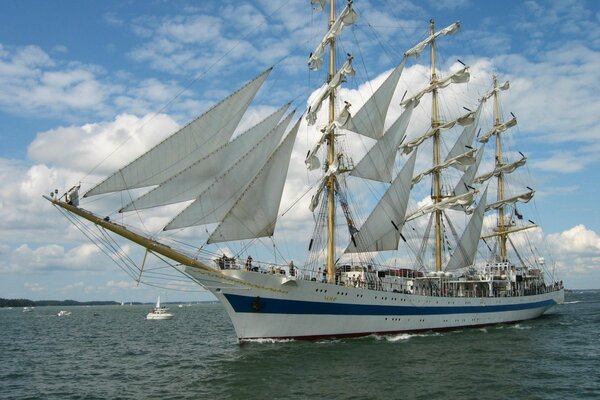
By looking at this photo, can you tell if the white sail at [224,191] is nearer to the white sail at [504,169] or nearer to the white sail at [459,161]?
the white sail at [459,161]

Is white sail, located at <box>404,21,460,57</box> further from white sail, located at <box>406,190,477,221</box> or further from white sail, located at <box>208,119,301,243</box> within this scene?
white sail, located at <box>208,119,301,243</box>

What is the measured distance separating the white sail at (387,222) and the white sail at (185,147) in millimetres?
13800

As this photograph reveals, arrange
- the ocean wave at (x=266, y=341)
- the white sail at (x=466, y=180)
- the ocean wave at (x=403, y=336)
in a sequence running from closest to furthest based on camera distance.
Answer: the ocean wave at (x=266, y=341) < the ocean wave at (x=403, y=336) < the white sail at (x=466, y=180)

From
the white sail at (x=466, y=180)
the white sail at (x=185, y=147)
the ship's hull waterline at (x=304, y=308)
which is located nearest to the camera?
the white sail at (x=185, y=147)

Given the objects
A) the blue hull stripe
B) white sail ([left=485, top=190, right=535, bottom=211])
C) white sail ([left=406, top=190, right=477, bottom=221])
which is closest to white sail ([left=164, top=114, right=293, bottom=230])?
the blue hull stripe

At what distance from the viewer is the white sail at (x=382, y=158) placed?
37062mm

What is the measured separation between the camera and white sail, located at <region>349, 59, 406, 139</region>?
3600 cm

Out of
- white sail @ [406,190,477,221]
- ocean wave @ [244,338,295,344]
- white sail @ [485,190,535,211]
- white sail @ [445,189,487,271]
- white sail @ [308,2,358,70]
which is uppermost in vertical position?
white sail @ [308,2,358,70]

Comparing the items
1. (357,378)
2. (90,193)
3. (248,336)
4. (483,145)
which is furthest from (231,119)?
(483,145)

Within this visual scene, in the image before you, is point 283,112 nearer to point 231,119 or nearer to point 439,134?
point 231,119

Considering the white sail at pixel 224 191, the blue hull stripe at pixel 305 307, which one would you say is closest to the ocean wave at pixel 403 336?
the blue hull stripe at pixel 305 307

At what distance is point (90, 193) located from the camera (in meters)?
21.6

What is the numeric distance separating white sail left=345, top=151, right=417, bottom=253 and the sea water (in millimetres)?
7606

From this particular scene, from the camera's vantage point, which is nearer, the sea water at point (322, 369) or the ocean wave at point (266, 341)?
the sea water at point (322, 369)
